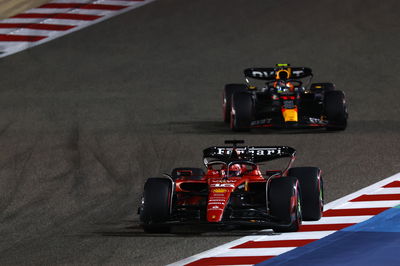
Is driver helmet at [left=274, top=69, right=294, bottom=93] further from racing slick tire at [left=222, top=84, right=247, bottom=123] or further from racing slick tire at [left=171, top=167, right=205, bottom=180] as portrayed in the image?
racing slick tire at [left=171, top=167, right=205, bottom=180]

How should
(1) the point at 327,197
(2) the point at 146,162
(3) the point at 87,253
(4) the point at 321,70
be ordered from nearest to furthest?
(3) the point at 87,253 → (1) the point at 327,197 → (2) the point at 146,162 → (4) the point at 321,70

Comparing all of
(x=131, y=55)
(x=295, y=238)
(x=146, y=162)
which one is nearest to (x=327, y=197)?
(x=295, y=238)

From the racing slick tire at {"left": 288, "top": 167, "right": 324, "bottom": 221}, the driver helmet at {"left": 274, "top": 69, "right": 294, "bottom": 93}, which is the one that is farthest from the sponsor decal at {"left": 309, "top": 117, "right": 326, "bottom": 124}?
the racing slick tire at {"left": 288, "top": 167, "right": 324, "bottom": 221}

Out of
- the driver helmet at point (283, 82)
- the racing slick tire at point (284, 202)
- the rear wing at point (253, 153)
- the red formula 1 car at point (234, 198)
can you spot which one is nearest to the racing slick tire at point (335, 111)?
the driver helmet at point (283, 82)

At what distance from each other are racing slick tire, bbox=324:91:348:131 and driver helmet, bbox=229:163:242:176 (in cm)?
697

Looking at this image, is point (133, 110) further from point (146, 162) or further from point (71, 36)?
point (71, 36)

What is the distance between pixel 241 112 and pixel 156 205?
7.67 meters

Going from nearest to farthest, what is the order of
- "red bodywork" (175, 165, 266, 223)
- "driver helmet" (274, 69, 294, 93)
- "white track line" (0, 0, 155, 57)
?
"red bodywork" (175, 165, 266, 223)
"driver helmet" (274, 69, 294, 93)
"white track line" (0, 0, 155, 57)

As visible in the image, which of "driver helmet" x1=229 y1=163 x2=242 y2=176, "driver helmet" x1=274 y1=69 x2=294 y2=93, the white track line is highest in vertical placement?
the white track line

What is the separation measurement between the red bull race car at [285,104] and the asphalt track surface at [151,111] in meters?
0.24

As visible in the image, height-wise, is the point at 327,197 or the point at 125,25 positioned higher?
the point at 125,25

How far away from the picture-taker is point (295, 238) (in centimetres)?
1219

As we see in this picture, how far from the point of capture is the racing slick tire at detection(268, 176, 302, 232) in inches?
482

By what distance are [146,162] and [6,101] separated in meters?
6.89
